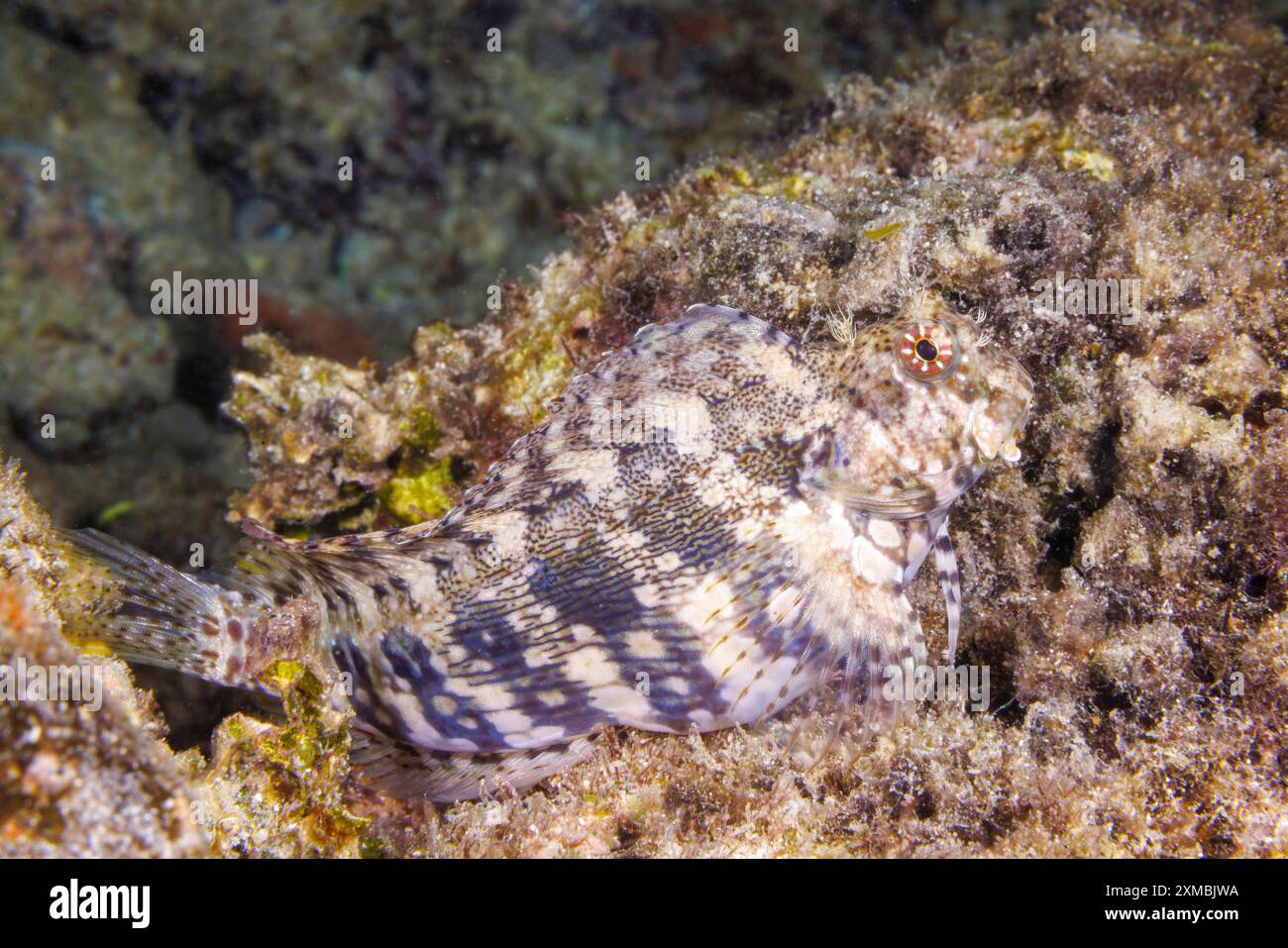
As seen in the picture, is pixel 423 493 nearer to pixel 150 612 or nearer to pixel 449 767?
pixel 150 612

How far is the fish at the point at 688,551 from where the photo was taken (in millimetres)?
3016

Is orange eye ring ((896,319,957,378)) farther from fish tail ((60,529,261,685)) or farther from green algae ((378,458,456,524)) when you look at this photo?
fish tail ((60,529,261,685))

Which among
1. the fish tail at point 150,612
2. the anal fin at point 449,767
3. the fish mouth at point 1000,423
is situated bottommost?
the anal fin at point 449,767

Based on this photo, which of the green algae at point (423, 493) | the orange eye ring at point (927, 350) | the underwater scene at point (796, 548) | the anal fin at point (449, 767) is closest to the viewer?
the underwater scene at point (796, 548)

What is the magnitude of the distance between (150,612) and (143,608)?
37 mm

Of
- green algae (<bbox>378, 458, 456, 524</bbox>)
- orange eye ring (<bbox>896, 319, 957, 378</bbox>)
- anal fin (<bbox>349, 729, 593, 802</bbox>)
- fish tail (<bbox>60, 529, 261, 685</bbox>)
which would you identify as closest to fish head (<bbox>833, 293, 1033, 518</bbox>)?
orange eye ring (<bbox>896, 319, 957, 378</bbox>)

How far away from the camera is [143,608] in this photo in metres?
3.39

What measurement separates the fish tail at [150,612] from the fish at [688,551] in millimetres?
16

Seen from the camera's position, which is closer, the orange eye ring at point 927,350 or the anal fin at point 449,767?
the orange eye ring at point 927,350

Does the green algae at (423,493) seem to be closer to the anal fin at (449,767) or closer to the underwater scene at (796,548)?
the underwater scene at (796,548)

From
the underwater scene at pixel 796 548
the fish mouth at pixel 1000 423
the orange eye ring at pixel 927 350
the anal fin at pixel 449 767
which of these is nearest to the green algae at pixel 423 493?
the underwater scene at pixel 796 548

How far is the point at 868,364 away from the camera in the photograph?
3053 millimetres

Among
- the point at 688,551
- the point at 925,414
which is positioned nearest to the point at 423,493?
the point at 688,551

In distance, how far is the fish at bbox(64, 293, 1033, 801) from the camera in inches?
119
